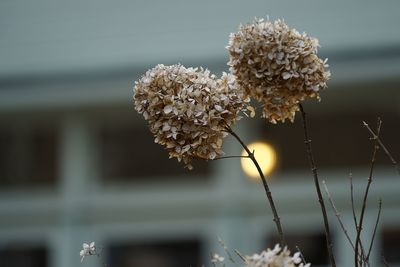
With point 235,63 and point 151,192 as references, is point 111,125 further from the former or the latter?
point 235,63

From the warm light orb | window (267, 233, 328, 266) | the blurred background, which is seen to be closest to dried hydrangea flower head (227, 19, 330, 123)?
the blurred background

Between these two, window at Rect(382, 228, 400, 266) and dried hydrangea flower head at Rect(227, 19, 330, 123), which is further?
window at Rect(382, 228, 400, 266)

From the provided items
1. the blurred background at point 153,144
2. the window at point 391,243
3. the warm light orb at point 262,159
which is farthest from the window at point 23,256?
the window at point 391,243

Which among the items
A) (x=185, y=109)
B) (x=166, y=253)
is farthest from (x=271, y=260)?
(x=166, y=253)

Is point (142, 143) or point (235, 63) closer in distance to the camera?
point (235, 63)

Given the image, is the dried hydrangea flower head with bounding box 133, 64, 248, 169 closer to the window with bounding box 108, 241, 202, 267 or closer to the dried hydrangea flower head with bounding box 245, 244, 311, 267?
the dried hydrangea flower head with bounding box 245, 244, 311, 267

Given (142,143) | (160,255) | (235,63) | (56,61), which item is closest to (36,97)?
(56,61)

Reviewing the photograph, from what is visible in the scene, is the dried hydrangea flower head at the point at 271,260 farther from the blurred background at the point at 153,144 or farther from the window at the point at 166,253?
the window at the point at 166,253

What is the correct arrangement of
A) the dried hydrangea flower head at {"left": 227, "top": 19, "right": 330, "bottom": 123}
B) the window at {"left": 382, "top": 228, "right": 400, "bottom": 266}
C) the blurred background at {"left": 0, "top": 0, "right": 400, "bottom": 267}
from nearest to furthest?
the dried hydrangea flower head at {"left": 227, "top": 19, "right": 330, "bottom": 123}
the window at {"left": 382, "top": 228, "right": 400, "bottom": 266}
the blurred background at {"left": 0, "top": 0, "right": 400, "bottom": 267}
